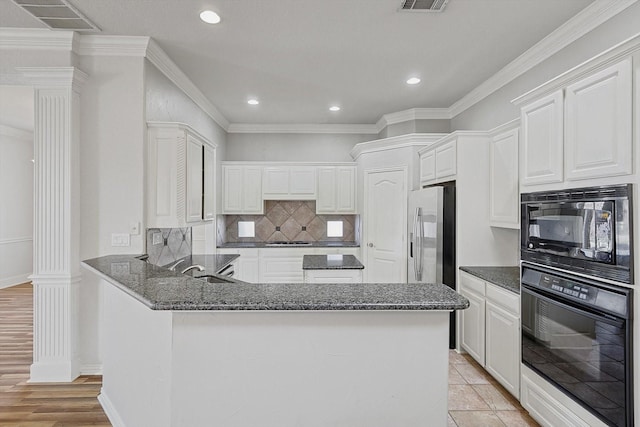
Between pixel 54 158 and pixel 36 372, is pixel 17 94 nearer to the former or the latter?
pixel 54 158

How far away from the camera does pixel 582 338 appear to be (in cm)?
182

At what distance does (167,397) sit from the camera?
1.46 meters

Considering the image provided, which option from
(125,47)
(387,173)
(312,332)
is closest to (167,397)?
(312,332)

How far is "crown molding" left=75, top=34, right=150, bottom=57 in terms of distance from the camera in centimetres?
277

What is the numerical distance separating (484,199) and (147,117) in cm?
318

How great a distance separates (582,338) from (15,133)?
8510 millimetres

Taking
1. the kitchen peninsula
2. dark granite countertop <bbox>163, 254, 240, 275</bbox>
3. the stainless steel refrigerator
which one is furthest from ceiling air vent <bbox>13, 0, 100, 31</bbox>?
the stainless steel refrigerator

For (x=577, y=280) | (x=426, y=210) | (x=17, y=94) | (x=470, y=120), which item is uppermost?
(x=17, y=94)

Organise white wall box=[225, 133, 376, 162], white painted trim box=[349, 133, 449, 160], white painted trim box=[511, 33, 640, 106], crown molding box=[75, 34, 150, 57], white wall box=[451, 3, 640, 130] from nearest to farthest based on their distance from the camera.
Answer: white painted trim box=[511, 33, 640, 106], white wall box=[451, 3, 640, 130], crown molding box=[75, 34, 150, 57], white painted trim box=[349, 133, 449, 160], white wall box=[225, 133, 376, 162]

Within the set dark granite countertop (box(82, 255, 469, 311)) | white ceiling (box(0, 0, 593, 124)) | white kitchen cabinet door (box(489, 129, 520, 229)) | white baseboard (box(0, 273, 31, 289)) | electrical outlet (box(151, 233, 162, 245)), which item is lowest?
white baseboard (box(0, 273, 31, 289))

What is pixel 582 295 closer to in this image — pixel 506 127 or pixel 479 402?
pixel 479 402

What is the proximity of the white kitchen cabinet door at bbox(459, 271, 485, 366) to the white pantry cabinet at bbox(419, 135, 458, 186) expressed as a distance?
3.37 feet

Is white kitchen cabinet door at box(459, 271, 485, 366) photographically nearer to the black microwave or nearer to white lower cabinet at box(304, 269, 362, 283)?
the black microwave

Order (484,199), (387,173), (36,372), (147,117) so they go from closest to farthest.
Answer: (36,372) → (147,117) → (484,199) → (387,173)
